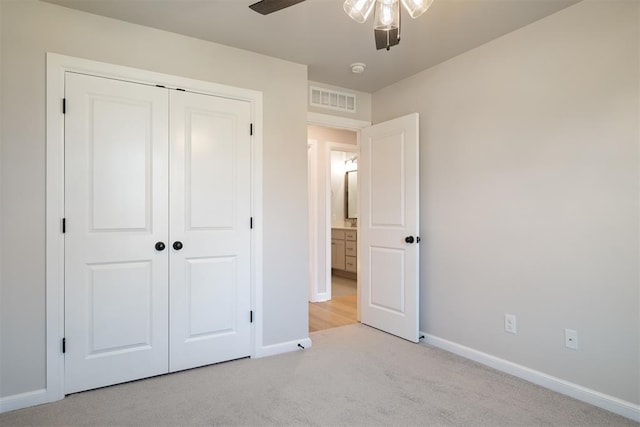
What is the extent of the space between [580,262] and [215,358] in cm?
256

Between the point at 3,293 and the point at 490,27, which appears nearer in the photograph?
the point at 3,293

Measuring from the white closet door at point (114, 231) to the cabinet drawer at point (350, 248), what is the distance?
399cm

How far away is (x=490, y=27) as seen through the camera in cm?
245

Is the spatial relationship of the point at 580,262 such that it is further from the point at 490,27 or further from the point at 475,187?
the point at 490,27

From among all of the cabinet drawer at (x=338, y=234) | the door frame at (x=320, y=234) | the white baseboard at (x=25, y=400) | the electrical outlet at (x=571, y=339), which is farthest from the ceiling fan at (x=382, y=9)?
the cabinet drawer at (x=338, y=234)

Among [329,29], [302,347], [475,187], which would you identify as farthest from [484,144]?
[302,347]

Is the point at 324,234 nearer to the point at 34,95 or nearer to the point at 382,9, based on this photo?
the point at 34,95

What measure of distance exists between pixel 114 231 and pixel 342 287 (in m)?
3.90

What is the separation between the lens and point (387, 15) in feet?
4.98

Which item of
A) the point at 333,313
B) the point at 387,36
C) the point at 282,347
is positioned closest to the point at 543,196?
the point at 387,36

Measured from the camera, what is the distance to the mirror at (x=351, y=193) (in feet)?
22.0

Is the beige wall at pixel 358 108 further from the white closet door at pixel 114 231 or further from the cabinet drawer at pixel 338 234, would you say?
the cabinet drawer at pixel 338 234

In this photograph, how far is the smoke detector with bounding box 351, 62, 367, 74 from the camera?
3008mm

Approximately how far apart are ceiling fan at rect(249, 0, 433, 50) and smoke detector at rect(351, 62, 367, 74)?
1409 millimetres
